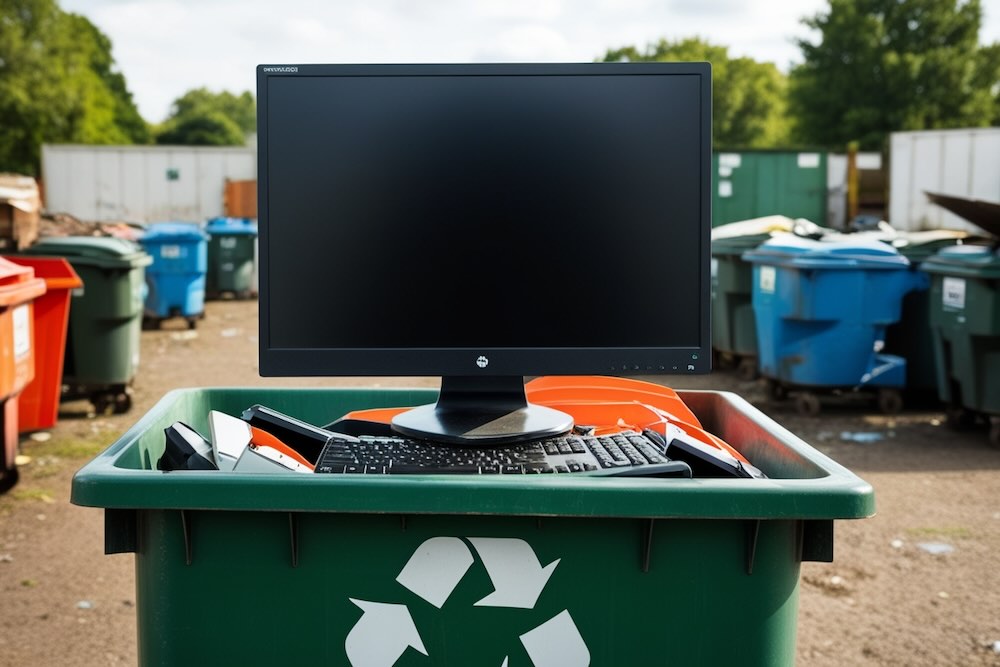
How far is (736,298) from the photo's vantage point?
9.98 m

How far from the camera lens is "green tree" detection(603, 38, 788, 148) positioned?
5941 centimetres

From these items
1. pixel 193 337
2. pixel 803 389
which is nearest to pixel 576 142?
pixel 803 389

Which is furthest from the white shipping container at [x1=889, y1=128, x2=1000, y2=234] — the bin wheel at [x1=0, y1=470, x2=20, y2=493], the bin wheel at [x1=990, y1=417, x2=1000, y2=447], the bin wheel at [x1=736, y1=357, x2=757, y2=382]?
the bin wheel at [x1=0, y1=470, x2=20, y2=493]

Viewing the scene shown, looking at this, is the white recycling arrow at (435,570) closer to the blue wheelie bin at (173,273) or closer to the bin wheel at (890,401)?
the bin wheel at (890,401)

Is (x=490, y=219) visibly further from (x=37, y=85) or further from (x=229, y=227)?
(x=37, y=85)

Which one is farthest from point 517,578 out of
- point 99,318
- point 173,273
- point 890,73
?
point 890,73

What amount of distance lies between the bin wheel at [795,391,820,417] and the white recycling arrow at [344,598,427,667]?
7.15m

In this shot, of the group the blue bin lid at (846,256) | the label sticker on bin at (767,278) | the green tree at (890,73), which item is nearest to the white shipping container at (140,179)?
the label sticker on bin at (767,278)

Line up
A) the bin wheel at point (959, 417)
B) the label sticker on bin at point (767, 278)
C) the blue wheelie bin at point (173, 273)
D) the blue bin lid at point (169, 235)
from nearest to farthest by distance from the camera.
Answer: the bin wheel at point (959, 417) → the label sticker on bin at point (767, 278) → the blue bin lid at point (169, 235) → the blue wheelie bin at point (173, 273)

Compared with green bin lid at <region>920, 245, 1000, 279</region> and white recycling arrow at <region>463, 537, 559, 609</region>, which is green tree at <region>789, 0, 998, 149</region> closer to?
green bin lid at <region>920, 245, 1000, 279</region>

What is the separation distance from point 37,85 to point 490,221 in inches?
1956

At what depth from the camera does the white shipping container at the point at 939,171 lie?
1925cm

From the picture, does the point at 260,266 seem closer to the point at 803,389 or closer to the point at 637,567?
the point at 637,567

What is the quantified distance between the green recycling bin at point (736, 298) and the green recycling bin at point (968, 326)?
2.18m
